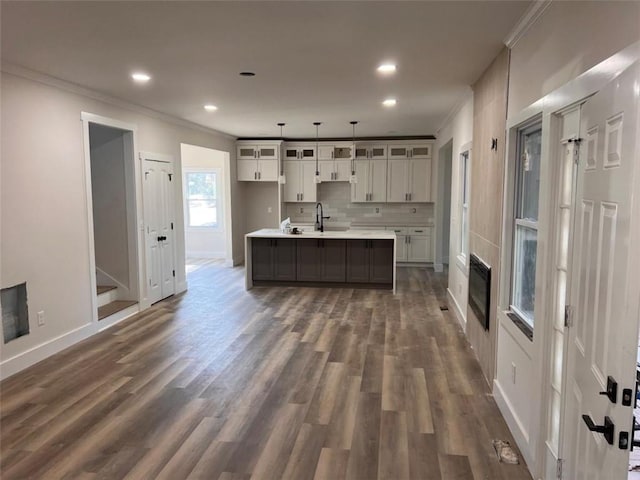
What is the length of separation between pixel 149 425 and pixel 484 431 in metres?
2.26

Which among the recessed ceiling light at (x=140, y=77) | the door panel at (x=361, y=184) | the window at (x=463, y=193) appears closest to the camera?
the recessed ceiling light at (x=140, y=77)

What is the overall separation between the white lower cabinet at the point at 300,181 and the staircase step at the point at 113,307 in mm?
4665

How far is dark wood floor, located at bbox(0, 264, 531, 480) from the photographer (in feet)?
8.27

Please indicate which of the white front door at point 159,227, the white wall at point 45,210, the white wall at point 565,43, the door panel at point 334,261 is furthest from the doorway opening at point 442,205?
the white wall at point 45,210

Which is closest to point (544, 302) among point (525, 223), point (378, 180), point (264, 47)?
Result: point (525, 223)

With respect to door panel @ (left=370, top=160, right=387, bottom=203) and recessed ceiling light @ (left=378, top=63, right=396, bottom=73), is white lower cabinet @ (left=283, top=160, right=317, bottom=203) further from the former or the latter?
recessed ceiling light @ (left=378, top=63, right=396, bottom=73)

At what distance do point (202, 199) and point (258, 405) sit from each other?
7.70 m

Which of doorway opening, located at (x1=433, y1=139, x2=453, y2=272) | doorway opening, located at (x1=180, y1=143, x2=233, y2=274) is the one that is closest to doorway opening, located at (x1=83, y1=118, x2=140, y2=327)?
doorway opening, located at (x1=180, y1=143, x2=233, y2=274)

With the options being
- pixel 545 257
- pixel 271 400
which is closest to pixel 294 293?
pixel 271 400

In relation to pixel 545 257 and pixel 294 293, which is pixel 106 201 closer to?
pixel 294 293

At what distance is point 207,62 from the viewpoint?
3666 mm

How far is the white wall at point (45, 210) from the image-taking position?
3.79 metres

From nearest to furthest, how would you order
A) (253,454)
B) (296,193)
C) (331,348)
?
(253,454)
(331,348)
(296,193)

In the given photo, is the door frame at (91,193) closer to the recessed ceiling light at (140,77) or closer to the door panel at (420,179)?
the recessed ceiling light at (140,77)
